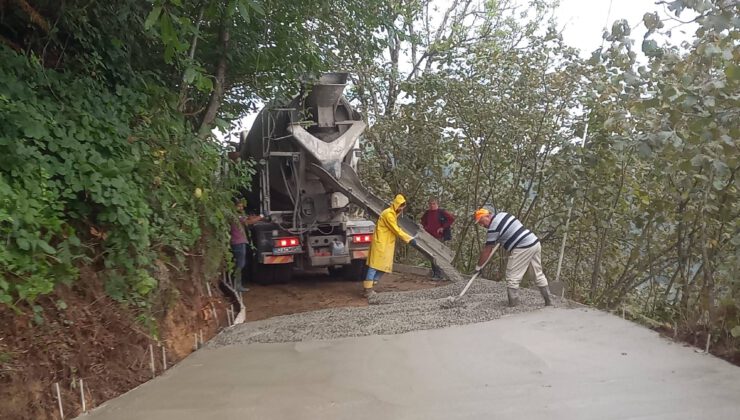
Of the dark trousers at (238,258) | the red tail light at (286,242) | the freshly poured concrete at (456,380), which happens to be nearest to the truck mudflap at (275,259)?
the red tail light at (286,242)

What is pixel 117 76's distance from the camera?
6406 millimetres

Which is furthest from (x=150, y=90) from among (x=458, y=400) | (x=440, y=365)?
(x=458, y=400)

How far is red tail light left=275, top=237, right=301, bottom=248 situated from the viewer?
9477 millimetres

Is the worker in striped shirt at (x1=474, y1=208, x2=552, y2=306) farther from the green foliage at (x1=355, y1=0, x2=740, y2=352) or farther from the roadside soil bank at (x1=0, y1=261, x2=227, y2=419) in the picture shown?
the roadside soil bank at (x1=0, y1=261, x2=227, y2=419)

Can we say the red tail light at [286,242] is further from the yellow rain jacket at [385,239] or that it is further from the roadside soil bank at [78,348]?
the roadside soil bank at [78,348]

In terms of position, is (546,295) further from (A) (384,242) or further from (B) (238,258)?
(B) (238,258)

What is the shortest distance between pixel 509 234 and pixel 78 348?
4.88 m

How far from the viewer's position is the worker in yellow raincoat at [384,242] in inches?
339

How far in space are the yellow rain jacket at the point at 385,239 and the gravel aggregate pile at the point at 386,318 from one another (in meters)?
0.55

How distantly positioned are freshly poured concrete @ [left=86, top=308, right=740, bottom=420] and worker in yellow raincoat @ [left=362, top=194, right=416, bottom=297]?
261cm

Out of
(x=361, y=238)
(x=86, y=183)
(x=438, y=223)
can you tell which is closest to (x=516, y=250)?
(x=361, y=238)

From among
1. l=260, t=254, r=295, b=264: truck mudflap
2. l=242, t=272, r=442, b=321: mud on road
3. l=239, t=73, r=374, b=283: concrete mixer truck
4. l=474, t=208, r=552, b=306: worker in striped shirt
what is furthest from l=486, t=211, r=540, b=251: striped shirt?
l=260, t=254, r=295, b=264: truck mudflap

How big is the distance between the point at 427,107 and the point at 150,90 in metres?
6.97

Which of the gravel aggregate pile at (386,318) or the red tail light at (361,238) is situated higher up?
the red tail light at (361,238)
